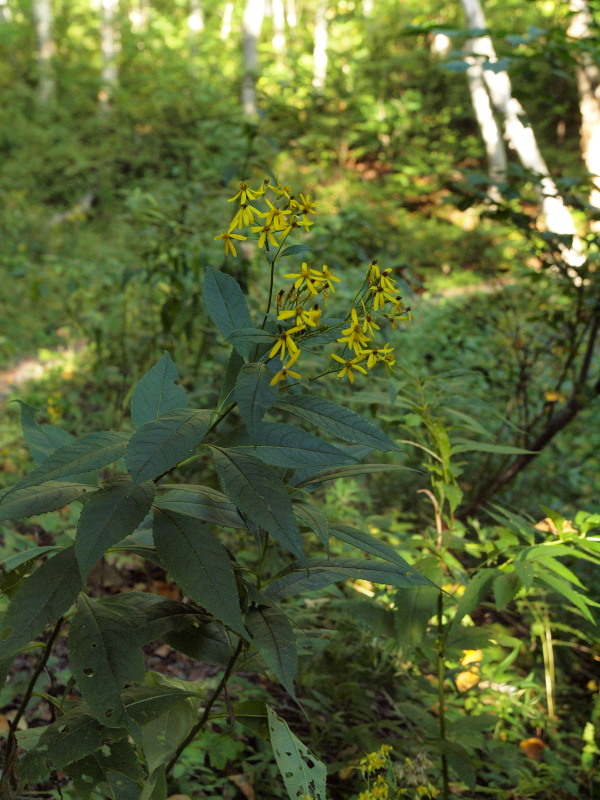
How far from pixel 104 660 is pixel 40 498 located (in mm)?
255

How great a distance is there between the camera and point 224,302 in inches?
41.5

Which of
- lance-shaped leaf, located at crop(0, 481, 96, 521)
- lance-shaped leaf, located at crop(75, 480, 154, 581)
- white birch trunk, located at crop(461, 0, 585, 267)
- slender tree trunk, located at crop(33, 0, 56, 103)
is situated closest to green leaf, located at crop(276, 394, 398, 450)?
lance-shaped leaf, located at crop(75, 480, 154, 581)

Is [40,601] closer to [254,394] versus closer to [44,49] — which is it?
[254,394]

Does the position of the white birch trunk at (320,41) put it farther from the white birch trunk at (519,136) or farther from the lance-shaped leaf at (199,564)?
the lance-shaped leaf at (199,564)

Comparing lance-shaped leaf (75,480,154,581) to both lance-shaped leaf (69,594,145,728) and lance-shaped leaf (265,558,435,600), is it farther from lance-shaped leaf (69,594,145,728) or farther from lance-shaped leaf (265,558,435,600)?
lance-shaped leaf (265,558,435,600)

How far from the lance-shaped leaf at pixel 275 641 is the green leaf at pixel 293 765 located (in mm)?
202

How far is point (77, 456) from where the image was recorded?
94cm

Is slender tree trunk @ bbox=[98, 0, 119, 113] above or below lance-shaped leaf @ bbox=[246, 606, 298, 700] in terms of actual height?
above

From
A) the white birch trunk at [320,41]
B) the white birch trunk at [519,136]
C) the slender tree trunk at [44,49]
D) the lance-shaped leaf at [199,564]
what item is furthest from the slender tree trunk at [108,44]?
the lance-shaped leaf at [199,564]

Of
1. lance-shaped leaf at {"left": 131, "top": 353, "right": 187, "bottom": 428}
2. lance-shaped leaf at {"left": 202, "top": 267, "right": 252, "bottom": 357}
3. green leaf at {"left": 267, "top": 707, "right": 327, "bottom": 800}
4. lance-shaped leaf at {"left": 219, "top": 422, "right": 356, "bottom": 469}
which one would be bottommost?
green leaf at {"left": 267, "top": 707, "right": 327, "bottom": 800}

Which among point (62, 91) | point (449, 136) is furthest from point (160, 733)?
point (62, 91)

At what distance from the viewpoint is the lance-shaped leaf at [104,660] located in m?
0.96

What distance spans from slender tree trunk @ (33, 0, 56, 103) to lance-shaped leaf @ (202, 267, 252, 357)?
638 inches

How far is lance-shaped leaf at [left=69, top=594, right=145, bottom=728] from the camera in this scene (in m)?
0.96
